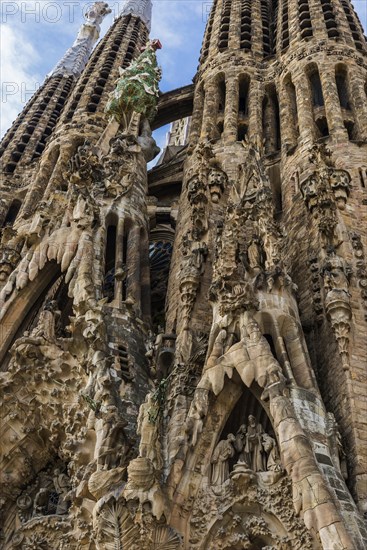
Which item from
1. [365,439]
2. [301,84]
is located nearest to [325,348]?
[365,439]

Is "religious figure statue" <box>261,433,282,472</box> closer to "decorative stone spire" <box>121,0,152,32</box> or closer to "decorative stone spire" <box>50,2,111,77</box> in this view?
"decorative stone spire" <box>50,2,111,77</box>

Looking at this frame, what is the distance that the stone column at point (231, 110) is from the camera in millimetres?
19031

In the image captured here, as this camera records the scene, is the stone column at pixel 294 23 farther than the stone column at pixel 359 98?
Yes

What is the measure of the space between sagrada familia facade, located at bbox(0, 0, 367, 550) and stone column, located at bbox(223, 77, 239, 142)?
0.25 feet

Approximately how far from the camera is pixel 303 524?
8.34 m

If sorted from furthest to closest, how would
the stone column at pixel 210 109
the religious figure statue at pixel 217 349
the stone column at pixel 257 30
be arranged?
the stone column at pixel 257 30 < the stone column at pixel 210 109 < the religious figure statue at pixel 217 349

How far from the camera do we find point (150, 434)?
9734 millimetres

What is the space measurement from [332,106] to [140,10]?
21617mm

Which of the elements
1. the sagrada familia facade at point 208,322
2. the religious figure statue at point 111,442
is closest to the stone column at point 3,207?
the sagrada familia facade at point 208,322

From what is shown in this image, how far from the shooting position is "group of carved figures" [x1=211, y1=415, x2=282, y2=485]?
9.45m

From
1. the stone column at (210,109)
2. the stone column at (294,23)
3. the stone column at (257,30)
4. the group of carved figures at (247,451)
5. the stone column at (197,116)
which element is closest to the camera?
the group of carved figures at (247,451)

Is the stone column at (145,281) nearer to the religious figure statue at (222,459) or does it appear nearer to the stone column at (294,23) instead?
the religious figure statue at (222,459)

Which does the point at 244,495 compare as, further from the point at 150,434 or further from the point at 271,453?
the point at 150,434

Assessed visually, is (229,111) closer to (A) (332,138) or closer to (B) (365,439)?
(A) (332,138)
